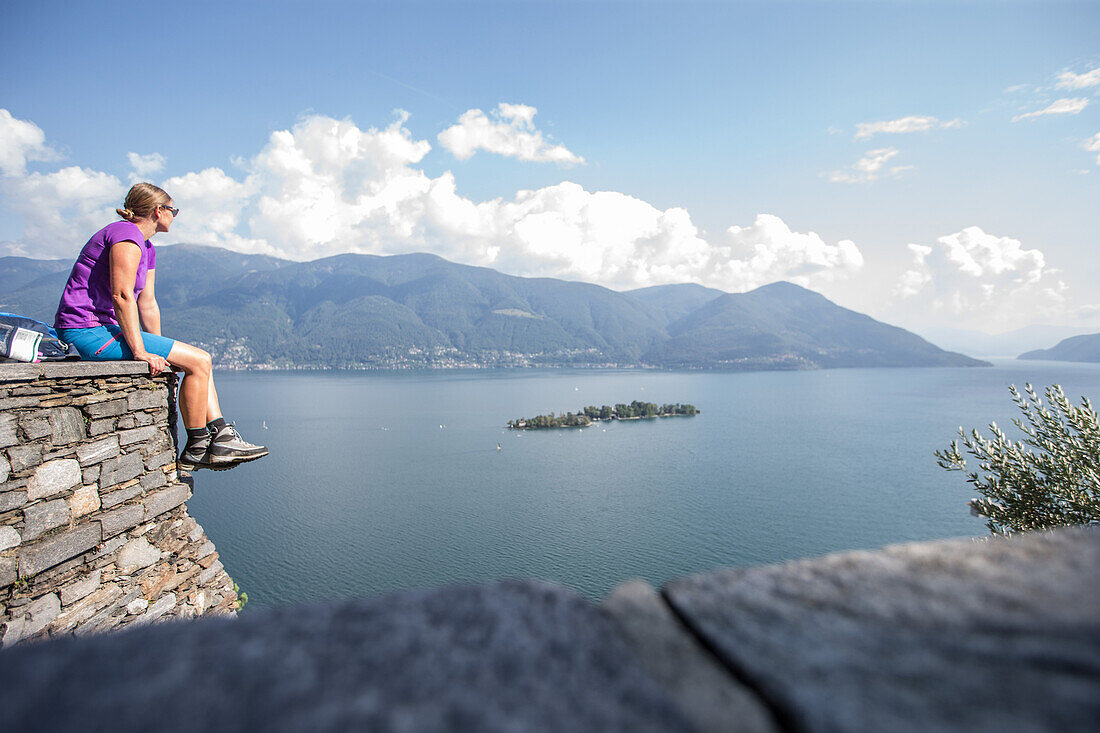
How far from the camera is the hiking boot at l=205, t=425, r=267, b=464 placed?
5.45 m

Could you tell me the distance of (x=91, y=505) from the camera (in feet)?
15.3

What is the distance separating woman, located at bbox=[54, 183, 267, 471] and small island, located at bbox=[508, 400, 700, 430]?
91.2m

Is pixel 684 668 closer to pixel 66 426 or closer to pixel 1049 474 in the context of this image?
pixel 66 426

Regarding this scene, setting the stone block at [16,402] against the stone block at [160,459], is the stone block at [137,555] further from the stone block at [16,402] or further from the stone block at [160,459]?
the stone block at [16,402]

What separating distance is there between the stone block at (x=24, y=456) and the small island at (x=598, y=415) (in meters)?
92.3

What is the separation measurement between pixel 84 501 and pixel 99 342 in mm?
1447

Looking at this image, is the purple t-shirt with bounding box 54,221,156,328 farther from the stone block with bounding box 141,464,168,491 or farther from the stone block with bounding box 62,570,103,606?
the stone block with bounding box 62,570,103,606

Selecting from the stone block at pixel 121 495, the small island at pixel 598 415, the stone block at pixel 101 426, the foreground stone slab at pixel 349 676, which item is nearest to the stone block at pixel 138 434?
the stone block at pixel 101 426

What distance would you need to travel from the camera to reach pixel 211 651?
782 millimetres

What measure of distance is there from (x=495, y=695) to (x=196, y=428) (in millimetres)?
5980

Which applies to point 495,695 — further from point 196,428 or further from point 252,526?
point 252,526

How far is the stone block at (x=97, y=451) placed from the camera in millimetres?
4625

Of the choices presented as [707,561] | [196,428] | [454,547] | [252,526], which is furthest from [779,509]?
[196,428]

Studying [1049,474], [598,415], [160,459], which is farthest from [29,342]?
[598,415]
